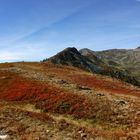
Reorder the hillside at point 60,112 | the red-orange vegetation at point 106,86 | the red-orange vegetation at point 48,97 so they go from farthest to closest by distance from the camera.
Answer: the red-orange vegetation at point 106,86 < the red-orange vegetation at point 48,97 < the hillside at point 60,112

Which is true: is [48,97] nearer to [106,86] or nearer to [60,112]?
[60,112]

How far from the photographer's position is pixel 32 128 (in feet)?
111

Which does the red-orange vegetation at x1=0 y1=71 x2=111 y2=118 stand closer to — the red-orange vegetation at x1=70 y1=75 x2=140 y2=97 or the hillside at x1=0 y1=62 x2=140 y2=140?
the hillside at x1=0 y1=62 x2=140 y2=140

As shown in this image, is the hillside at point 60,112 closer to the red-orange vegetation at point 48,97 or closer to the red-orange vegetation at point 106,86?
the red-orange vegetation at point 48,97

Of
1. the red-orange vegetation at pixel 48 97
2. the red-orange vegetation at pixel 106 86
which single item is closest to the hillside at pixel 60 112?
the red-orange vegetation at pixel 48 97

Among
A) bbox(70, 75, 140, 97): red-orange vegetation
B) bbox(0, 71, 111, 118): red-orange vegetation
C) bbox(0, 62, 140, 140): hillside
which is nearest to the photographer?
bbox(0, 62, 140, 140): hillside

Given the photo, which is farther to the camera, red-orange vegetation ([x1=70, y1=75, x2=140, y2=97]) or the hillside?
red-orange vegetation ([x1=70, y1=75, x2=140, y2=97])

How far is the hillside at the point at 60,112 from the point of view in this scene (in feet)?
108

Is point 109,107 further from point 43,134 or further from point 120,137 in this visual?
point 43,134

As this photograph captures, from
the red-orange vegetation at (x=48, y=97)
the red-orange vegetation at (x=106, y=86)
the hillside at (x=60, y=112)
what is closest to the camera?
the hillside at (x=60, y=112)

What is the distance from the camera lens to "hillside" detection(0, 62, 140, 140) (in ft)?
108

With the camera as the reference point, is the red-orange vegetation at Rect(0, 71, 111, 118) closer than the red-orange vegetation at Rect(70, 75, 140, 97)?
Yes

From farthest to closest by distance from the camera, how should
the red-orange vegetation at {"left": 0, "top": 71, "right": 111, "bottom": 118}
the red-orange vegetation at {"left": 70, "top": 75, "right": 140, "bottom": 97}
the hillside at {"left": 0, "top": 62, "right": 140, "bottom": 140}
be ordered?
1. the red-orange vegetation at {"left": 70, "top": 75, "right": 140, "bottom": 97}
2. the red-orange vegetation at {"left": 0, "top": 71, "right": 111, "bottom": 118}
3. the hillside at {"left": 0, "top": 62, "right": 140, "bottom": 140}

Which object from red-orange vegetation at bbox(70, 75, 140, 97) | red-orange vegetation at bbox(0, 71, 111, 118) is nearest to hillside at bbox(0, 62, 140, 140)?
red-orange vegetation at bbox(0, 71, 111, 118)
